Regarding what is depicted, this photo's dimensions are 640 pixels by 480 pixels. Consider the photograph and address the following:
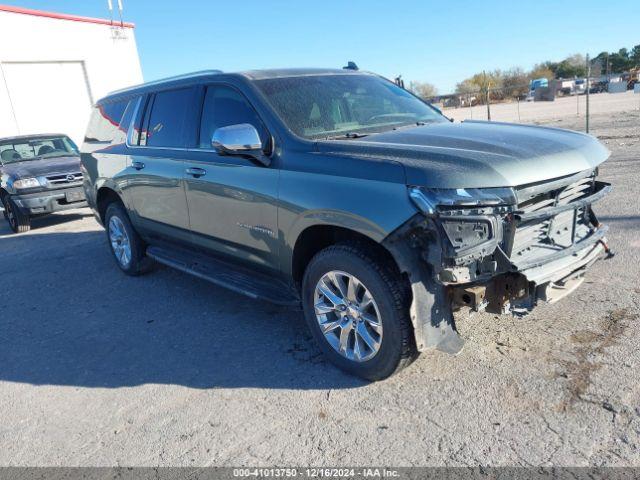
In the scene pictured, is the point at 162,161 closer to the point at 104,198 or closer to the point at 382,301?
the point at 104,198

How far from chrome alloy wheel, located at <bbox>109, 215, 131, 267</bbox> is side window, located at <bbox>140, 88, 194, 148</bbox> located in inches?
50.7

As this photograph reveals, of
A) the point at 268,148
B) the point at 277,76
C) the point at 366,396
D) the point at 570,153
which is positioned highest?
the point at 277,76

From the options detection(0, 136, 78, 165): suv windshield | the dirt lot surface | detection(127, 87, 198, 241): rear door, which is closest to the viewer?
the dirt lot surface

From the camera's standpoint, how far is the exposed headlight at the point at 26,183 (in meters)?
9.27

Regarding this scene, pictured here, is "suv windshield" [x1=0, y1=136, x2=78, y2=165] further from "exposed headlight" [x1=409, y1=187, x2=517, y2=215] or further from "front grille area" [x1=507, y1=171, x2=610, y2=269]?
"front grille area" [x1=507, y1=171, x2=610, y2=269]

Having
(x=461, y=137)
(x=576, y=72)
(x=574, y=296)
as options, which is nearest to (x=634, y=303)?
(x=574, y=296)

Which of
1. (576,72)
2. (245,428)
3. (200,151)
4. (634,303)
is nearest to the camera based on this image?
(245,428)

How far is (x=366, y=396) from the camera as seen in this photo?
3.20m

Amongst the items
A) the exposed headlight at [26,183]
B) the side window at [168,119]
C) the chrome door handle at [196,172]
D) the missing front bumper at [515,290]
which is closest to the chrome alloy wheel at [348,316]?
the missing front bumper at [515,290]

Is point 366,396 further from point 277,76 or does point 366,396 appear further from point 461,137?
point 277,76

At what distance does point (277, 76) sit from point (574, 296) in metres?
2.99

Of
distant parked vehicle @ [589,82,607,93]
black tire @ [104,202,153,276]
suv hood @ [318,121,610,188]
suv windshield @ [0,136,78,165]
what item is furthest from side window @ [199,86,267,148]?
distant parked vehicle @ [589,82,607,93]

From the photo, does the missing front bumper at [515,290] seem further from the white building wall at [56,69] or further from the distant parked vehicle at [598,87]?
the distant parked vehicle at [598,87]

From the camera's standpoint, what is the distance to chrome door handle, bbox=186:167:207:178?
4.30 metres
